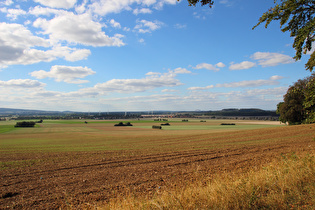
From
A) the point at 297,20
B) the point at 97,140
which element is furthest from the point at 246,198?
the point at 97,140

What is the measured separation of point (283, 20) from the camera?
10297 mm

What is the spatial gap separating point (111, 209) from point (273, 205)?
13.7 feet

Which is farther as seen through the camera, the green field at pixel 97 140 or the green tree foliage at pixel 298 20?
the green field at pixel 97 140

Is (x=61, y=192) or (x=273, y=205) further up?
(x=273, y=205)

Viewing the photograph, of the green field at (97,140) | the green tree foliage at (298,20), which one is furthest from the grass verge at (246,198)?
the green field at (97,140)

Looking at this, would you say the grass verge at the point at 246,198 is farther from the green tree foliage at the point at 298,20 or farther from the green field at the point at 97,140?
the green field at the point at 97,140

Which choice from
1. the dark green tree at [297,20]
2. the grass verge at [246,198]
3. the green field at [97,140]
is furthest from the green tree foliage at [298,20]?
the green field at [97,140]

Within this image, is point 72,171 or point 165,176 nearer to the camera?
point 165,176

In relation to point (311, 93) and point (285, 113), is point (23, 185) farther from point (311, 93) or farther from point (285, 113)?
point (285, 113)

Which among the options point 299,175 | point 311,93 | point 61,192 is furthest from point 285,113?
point 61,192

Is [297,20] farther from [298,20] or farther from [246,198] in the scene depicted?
[246,198]

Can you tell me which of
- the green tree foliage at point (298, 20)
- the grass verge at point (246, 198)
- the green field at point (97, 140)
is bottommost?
the green field at point (97, 140)

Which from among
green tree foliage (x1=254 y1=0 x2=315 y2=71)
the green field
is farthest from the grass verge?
the green field

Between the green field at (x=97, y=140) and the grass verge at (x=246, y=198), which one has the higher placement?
the grass verge at (x=246, y=198)
